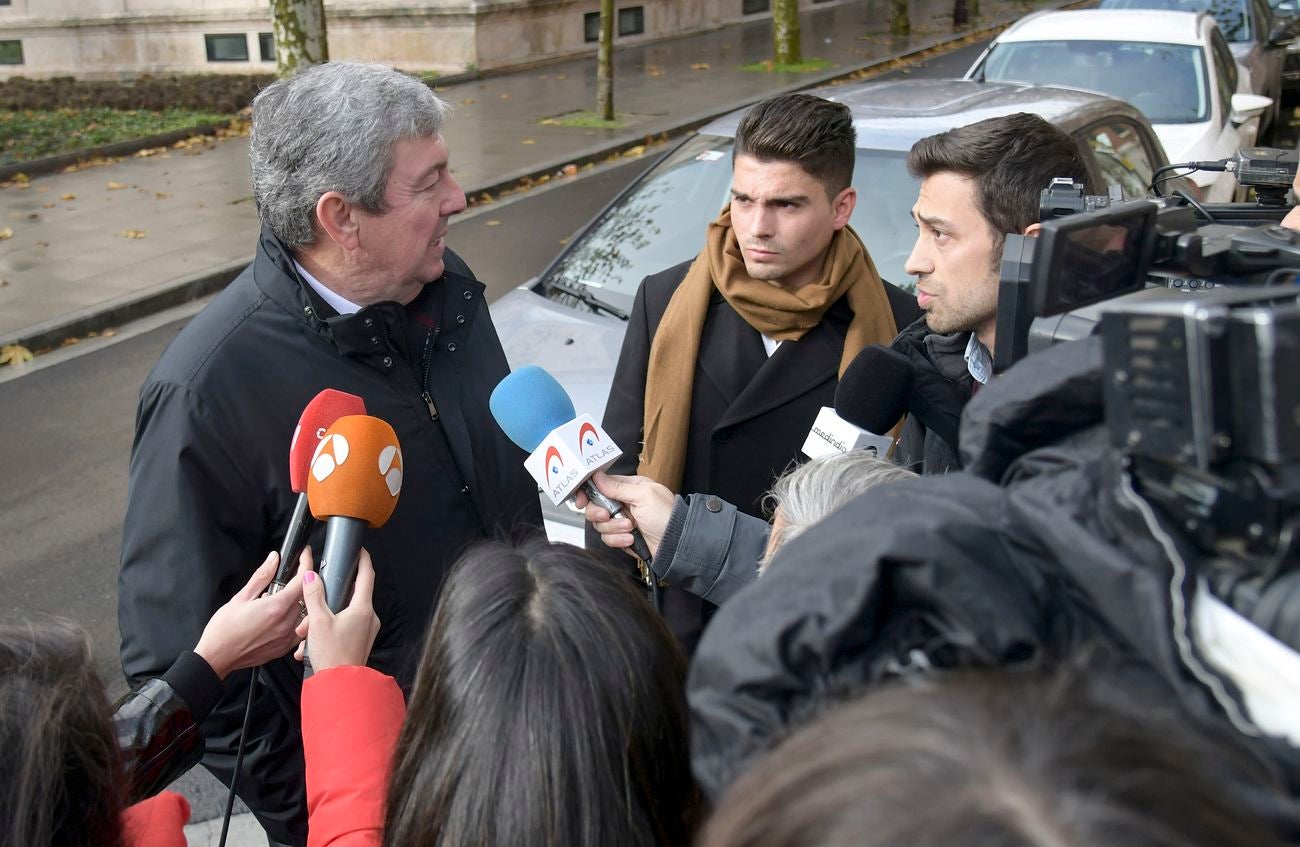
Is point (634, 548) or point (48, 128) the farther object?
point (48, 128)

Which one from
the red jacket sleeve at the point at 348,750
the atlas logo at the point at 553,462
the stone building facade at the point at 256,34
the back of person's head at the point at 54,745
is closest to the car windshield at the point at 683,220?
the atlas logo at the point at 553,462

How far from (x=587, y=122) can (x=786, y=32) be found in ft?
16.4

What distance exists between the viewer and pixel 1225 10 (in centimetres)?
1041

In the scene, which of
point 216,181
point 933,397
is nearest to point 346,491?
point 933,397

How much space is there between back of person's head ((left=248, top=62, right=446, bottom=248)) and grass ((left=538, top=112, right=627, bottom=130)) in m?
11.3

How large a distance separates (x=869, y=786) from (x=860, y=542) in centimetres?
25

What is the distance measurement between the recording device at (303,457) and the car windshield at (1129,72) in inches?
253

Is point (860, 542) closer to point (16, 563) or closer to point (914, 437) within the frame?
point (914, 437)

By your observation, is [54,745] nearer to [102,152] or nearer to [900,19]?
[102,152]

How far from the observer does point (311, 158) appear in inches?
89.0

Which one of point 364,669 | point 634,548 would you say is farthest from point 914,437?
point 364,669

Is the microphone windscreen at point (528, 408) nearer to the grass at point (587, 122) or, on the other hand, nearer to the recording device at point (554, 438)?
the recording device at point (554, 438)

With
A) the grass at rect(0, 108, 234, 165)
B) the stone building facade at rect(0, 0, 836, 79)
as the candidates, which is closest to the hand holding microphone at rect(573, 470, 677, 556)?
the grass at rect(0, 108, 234, 165)

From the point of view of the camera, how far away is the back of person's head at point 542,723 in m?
1.31
